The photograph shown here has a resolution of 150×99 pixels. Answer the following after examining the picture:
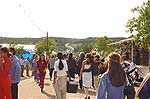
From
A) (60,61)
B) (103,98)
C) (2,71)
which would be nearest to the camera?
(103,98)

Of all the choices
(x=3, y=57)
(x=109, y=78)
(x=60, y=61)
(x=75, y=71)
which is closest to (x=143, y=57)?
(x=75, y=71)

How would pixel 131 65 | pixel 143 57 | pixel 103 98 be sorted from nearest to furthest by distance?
1. pixel 103 98
2. pixel 131 65
3. pixel 143 57

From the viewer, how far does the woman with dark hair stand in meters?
8.19

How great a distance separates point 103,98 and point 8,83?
3.24 m

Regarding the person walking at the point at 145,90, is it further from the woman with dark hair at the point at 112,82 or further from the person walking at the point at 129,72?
the person walking at the point at 129,72

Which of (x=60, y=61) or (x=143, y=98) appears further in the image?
(x=60, y=61)

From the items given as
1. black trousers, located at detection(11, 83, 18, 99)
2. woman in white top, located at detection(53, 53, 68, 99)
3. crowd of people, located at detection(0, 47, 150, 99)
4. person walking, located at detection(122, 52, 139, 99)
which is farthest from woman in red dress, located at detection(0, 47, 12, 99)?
woman in white top, located at detection(53, 53, 68, 99)

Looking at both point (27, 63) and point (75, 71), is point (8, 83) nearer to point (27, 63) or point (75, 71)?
point (75, 71)

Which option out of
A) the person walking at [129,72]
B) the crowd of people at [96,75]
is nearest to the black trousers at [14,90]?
the crowd of people at [96,75]

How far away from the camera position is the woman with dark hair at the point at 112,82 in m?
8.19

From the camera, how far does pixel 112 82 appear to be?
27.1ft

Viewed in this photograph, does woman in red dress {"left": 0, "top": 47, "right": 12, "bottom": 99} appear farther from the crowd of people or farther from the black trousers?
the black trousers

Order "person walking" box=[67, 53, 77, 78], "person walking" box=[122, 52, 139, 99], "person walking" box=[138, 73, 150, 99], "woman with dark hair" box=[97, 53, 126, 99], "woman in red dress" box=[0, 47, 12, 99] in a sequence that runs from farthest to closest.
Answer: "person walking" box=[67, 53, 77, 78] < "person walking" box=[122, 52, 139, 99] < "woman in red dress" box=[0, 47, 12, 99] < "woman with dark hair" box=[97, 53, 126, 99] < "person walking" box=[138, 73, 150, 99]

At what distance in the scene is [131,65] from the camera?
1286cm
